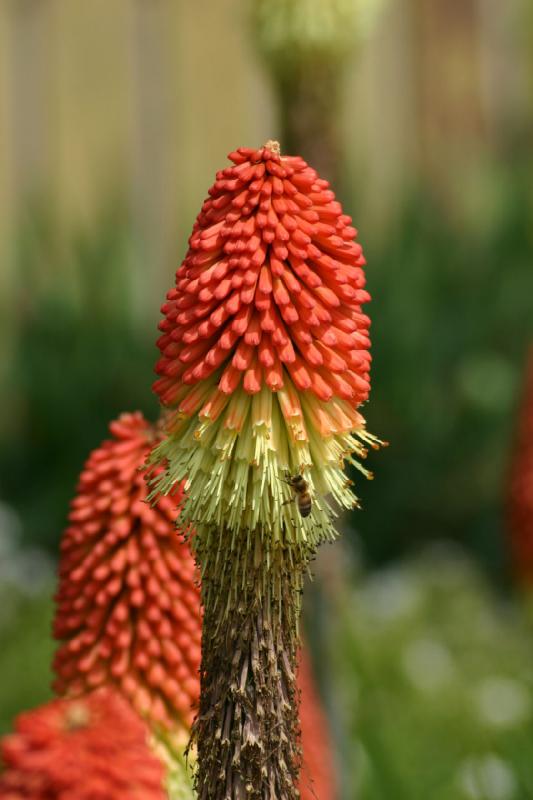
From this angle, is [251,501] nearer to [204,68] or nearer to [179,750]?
[179,750]

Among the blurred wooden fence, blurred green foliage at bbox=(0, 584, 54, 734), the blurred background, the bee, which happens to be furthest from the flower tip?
the blurred wooden fence

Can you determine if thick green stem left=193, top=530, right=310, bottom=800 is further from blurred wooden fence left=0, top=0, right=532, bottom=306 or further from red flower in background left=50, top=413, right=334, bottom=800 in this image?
blurred wooden fence left=0, top=0, right=532, bottom=306

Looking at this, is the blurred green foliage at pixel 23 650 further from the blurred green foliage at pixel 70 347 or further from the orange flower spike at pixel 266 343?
the orange flower spike at pixel 266 343

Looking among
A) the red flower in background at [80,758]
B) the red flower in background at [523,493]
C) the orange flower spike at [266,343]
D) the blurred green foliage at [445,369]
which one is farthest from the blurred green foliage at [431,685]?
the orange flower spike at [266,343]

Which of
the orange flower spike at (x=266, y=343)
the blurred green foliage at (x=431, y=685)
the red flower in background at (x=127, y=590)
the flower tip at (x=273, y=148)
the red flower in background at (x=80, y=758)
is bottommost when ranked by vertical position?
the blurred green foliage at (x=431, y=685)

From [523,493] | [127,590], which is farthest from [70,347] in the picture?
[127,590]

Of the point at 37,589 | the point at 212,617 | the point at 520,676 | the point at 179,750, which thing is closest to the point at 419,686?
the point at 520,676
